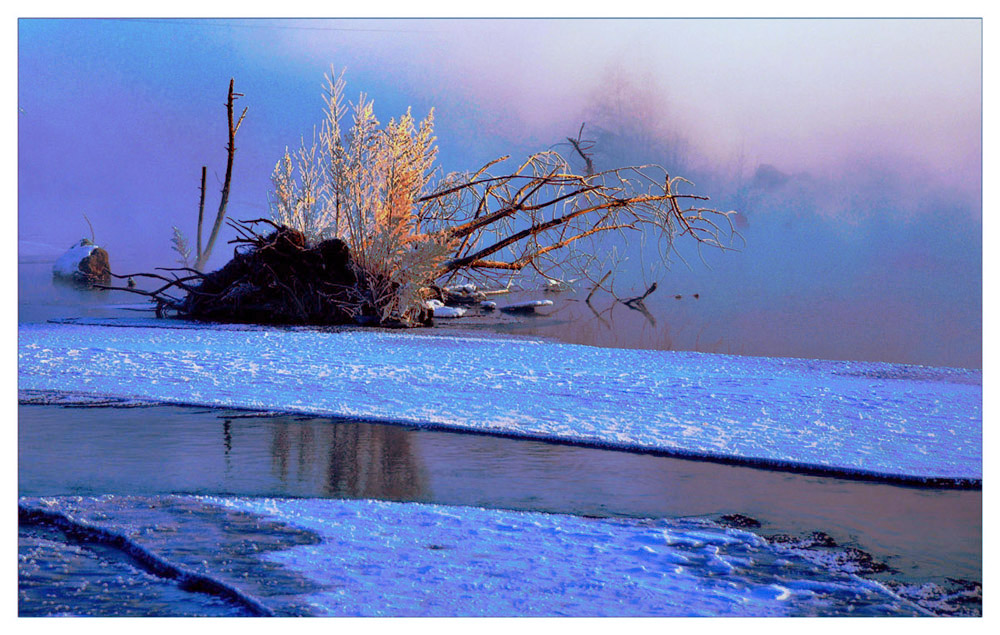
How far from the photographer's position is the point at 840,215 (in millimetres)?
4602

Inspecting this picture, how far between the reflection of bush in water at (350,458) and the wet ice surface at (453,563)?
154mm

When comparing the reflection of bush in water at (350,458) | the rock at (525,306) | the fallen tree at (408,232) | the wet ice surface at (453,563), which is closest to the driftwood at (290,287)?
the fallen tree at (408,232)

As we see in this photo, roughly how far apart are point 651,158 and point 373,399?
269cm

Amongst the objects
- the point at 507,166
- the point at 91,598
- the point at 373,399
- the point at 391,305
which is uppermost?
the point at 507,166

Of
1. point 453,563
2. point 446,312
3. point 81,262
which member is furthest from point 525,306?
point 453,563

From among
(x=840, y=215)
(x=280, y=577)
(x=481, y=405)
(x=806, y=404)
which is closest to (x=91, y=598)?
(x=280, y=577)

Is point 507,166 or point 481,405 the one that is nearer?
point 481,405

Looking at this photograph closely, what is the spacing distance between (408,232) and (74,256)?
204 cm

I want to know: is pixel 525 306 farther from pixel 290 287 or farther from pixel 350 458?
pixel 350 458

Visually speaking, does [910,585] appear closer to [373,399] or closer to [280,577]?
[280,577]

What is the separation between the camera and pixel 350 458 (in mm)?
2730

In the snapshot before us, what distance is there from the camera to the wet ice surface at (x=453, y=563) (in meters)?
1.79

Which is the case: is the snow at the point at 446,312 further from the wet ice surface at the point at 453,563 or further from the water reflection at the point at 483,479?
the wet ice surface at the point at 453,563

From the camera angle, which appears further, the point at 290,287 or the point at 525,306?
the point at 525,306
